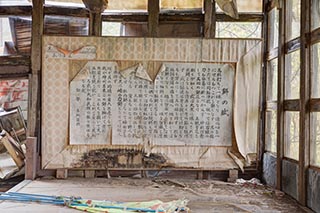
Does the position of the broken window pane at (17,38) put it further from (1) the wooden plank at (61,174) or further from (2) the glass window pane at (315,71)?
(2) the glass window pane at (315,71)

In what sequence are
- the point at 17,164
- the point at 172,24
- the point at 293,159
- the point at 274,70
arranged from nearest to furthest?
1. the point at 293,159
2. the point at 274,70
3. the point at 172,24
4. the point at 17,164

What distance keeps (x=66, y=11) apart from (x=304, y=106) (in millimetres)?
3557

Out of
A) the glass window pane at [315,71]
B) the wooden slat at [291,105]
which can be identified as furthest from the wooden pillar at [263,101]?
the glass window pane at [315,71]

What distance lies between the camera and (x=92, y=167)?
17.8 ft

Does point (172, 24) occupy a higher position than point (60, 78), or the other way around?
point (172, 24)

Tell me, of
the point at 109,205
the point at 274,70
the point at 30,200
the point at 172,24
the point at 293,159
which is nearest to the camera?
the point at 109,205

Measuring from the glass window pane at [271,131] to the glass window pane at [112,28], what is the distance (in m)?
2.49

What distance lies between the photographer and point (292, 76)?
461 cm

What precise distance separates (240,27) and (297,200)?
266 cm

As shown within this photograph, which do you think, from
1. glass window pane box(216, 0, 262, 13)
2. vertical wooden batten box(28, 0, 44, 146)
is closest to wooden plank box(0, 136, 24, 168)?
vertical wooden batten box(28, 0, 44, 146)

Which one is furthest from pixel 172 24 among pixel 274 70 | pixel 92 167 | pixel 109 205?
pixel 109 205

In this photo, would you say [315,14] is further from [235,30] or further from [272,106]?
[235,30]

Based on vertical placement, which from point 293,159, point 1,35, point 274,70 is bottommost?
point 293,159

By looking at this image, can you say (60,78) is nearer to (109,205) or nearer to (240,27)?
(109,205)
